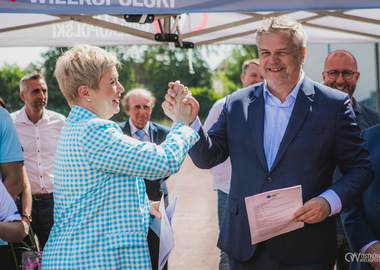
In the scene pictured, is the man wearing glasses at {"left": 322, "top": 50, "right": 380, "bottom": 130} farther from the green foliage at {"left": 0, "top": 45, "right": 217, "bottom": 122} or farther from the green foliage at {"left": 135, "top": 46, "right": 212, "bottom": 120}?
the green foliage at {"left": 135, "top": 46, "right": 212, "bottom": 120}

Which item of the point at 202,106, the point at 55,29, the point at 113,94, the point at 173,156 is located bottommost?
the point at 202,106

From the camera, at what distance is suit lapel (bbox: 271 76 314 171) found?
95.1 inches

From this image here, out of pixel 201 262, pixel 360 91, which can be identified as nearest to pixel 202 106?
pixel 360 91

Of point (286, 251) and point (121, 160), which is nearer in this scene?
point (121, 160)

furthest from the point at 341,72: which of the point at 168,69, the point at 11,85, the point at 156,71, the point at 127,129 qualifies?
the point at 156,71

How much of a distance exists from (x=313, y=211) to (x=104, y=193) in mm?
991

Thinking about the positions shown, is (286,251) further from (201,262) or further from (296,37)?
(201,262)

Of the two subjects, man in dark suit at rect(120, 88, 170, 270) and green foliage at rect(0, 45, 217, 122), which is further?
green foliage at rect(0, 45, 217, 122)

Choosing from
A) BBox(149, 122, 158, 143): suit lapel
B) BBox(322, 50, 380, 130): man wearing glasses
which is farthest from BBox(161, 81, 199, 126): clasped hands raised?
BBox(149, 122, 158, 143): suit lapel

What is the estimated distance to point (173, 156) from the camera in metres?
2.08

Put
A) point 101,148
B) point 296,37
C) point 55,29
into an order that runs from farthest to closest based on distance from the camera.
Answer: point 55,29, point 296,37, point 101,148

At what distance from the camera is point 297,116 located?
2451 mm

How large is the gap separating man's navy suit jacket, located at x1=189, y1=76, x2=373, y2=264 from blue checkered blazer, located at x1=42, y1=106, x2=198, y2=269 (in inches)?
16.7

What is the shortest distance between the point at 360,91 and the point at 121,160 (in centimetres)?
1358
